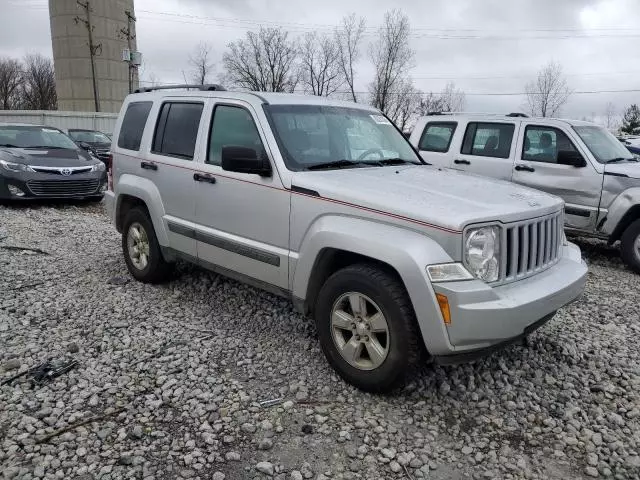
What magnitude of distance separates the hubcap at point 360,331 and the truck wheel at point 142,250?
2.50 m

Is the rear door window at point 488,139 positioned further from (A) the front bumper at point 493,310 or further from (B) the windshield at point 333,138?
(A) the front bumper at point 493,310

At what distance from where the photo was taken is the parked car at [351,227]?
9.96 ft

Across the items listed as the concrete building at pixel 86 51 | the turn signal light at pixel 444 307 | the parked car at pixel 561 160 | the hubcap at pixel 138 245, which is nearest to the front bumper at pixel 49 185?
the hubcap at pixel 138 245

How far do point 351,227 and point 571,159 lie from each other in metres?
4.95

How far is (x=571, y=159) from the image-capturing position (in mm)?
7094

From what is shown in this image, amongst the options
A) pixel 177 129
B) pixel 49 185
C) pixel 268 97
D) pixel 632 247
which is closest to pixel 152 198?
pixel 177 129

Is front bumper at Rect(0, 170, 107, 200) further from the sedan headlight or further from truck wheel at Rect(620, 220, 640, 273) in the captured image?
truck wheel at Rect(620, 220, 640, 273)

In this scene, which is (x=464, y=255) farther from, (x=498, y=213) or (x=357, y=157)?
(x=357, y=157)

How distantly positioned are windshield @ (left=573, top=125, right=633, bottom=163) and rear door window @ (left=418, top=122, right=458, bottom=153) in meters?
1.75

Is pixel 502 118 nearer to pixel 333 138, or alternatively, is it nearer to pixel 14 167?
pixel 333 138

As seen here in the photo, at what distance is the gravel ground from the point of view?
2828 millimetres

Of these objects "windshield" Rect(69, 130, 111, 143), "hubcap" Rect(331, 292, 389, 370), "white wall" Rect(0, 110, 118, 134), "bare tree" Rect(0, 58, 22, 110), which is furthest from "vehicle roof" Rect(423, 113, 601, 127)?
"bare tree" Rect(0, 58, 22, 110)

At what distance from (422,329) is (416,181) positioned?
118cm

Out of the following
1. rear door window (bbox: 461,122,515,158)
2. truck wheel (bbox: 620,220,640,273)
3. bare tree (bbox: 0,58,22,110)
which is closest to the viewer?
truck wheel (bbox: 620,220,640,273)
